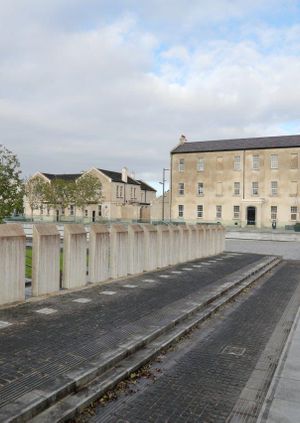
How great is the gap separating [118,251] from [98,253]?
1.10 m

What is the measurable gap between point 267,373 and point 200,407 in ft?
5.04

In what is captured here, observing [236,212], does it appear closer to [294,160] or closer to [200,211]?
[200,211]

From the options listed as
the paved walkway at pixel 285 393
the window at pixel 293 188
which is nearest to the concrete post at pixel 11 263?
the paved walkway at pixel 285 393

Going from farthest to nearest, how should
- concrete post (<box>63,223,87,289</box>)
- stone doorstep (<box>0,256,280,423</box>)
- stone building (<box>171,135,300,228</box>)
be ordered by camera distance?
stone building (<box>171,135,300,228</box>) → concrete post (<box>63,223,87,289</box>) → stone doorstep (<box>0,256,280,423</box>)

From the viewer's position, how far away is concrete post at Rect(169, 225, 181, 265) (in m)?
16.0

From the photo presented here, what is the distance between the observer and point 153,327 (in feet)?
23.3

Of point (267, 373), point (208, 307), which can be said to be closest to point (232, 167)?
point (208, 307)

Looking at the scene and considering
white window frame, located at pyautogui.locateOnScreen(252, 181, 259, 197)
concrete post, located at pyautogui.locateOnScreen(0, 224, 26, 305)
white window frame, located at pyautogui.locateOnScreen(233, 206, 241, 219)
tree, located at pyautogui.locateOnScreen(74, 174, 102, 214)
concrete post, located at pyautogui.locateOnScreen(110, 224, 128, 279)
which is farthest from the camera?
tree, located at pyautogui.locateOnScreen(74, 174, 102, 214)

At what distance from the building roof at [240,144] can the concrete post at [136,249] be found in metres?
45.9

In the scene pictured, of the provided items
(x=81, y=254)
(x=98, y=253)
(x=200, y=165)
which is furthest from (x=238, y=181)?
(x=81, y=254)

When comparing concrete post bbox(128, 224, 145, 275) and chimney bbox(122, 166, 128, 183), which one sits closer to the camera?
concrete post bbox(128, 224, 145, 275)

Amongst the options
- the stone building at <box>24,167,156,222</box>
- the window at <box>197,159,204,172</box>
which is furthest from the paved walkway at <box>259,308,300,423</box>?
the stone building at <box>24,167,156,222</box>

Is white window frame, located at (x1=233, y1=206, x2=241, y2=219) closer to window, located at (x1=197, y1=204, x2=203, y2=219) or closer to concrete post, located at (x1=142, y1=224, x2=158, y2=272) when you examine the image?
window, located at (x1=197, y1=204, x2=203, y2=219)

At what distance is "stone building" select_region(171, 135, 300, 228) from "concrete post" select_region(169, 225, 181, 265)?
3727cm
